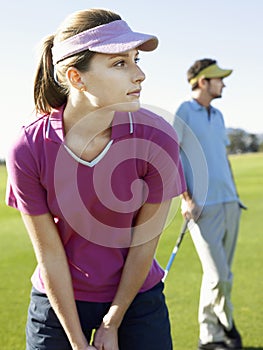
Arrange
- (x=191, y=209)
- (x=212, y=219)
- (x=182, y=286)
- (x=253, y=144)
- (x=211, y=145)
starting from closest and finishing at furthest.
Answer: (x=191, y=209) → (x=212, y=219) → (x=211, y=145) → (x=182, y=286) → (x=253, y=144)

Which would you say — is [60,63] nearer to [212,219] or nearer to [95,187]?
[95,187]

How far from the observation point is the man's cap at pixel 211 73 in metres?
5.33

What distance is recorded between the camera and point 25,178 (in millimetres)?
2307

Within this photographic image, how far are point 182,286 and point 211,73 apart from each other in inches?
85.1

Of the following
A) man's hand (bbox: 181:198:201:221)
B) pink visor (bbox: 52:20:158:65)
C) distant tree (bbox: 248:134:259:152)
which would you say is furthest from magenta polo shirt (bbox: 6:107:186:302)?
distant tree (bbox: 248:134:259:152)

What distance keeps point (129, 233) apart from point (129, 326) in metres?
0.32

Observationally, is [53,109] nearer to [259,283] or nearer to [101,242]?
[101,242]

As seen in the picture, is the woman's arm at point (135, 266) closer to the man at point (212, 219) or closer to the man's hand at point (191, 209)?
the man at point (212, 219)

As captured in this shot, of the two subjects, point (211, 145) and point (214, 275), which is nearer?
point (214, 275)

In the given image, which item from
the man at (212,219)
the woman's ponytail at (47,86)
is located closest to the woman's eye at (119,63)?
the woman's ponytail at (47,86)

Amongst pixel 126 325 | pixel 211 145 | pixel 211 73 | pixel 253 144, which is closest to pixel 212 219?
pixel 211 145

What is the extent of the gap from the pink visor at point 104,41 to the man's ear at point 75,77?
0.16 ft

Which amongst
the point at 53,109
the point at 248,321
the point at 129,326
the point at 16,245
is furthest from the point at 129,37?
the point at 16,245

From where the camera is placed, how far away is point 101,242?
7.91ft
